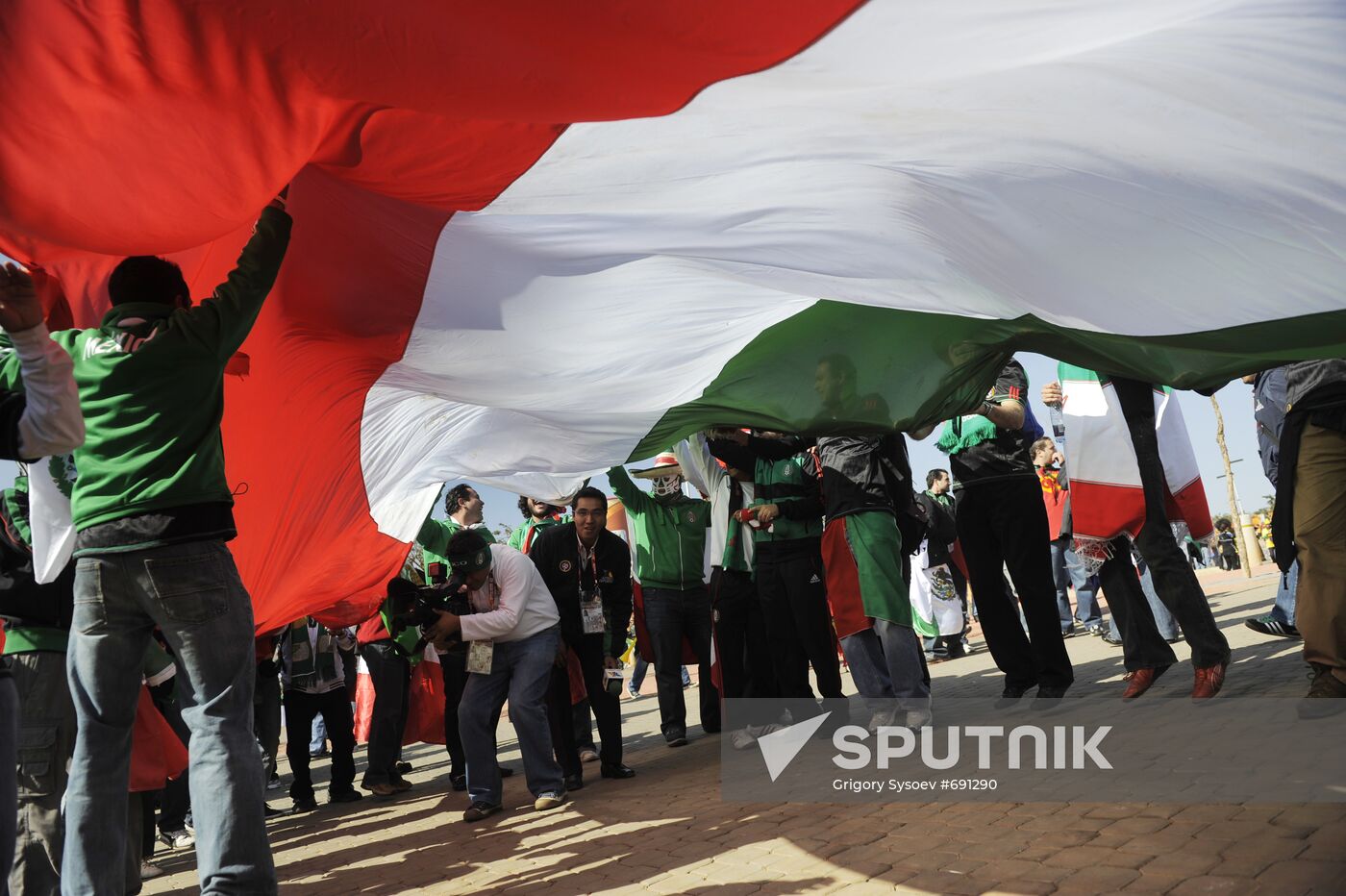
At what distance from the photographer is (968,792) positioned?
4.36m

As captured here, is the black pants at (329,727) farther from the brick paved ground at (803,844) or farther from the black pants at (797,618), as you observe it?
the black pants at (797,618)

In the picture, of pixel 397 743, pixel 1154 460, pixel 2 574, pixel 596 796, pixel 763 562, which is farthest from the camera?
pixel 397 743

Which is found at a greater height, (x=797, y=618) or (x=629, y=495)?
(x=629, y=495)

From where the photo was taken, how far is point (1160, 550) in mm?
5555

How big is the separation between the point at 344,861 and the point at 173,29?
160 inches

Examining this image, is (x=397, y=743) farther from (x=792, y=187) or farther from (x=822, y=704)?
(x=792, y=187)

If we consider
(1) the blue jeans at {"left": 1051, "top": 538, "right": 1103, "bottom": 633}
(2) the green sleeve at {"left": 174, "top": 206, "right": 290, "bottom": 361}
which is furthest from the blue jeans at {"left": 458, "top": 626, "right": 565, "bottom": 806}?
(1) the blue jeans at {"left": 1051, "top": 538, "right": 1103, "bottom": 633}

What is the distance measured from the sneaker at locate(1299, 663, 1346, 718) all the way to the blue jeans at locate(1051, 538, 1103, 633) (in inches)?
249

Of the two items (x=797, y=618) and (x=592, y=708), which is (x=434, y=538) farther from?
(x=797, y=618)

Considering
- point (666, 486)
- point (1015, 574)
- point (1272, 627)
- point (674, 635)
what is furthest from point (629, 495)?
point (1272, 627)

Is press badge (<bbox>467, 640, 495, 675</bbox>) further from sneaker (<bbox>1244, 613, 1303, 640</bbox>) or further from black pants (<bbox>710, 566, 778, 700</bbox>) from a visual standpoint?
sneaker (<bbox>1244, 613, 1303, 640</bbox>)

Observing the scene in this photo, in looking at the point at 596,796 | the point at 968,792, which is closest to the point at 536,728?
the point at 596,796

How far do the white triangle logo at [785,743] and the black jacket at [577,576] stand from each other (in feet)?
3.80

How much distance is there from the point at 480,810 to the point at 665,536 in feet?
8.26
